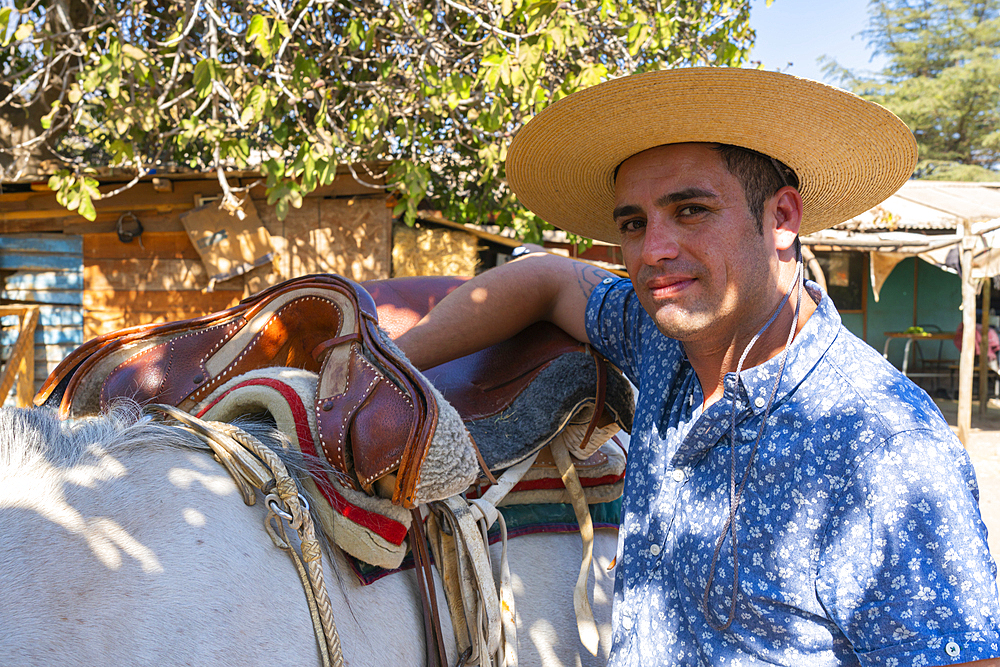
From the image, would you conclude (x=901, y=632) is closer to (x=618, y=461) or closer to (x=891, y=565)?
(x=891, y=565)

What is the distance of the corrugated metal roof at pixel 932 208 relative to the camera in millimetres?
7625

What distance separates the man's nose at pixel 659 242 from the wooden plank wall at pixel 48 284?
6.55 meters

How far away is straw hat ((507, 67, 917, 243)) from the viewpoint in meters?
1.22

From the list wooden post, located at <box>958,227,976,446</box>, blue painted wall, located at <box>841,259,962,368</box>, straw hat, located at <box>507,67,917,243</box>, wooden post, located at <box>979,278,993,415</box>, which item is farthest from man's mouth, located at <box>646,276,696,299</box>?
blue painted wall, located at <box>841,259,962,368</box>

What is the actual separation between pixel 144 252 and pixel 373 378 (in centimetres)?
595

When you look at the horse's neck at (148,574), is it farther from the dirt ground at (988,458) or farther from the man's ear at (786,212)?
the dirt ground at (988,458)

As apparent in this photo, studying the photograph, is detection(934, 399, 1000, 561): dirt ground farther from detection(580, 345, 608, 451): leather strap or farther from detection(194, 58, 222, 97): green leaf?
detection(194, 58, 222, 97): green leaf

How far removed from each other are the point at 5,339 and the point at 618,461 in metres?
6.39

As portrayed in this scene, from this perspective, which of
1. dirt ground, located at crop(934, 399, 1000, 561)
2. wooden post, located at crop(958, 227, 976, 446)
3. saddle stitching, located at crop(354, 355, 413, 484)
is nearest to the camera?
saddle stitching, located at crop(354, 355, 413, 484)

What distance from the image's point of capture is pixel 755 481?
3.79ft

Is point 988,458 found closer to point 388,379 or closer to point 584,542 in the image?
point 584,542

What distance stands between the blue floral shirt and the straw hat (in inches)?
10.9

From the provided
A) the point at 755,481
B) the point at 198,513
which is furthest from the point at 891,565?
the point at 198,513

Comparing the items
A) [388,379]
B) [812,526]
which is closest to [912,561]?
[812,526]
